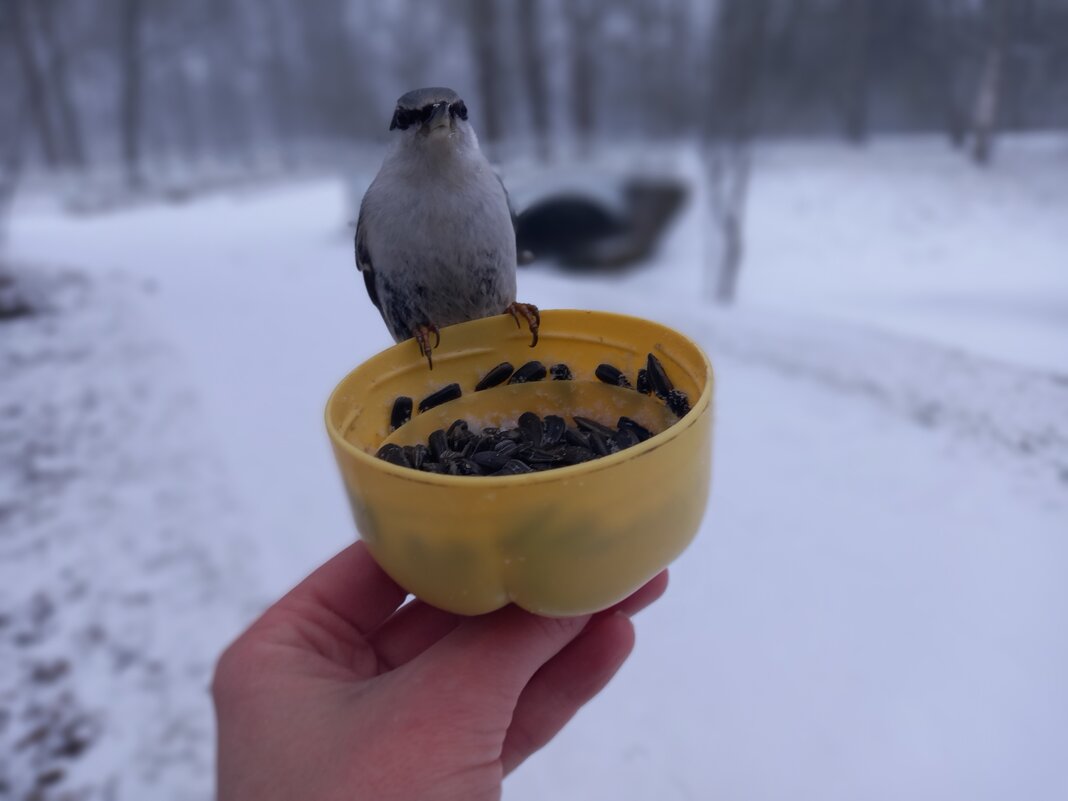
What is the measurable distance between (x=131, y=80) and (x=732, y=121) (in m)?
14.1

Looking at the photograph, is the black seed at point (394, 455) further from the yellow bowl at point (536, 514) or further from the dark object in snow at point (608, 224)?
→ the dark object in snow at point (608, 224)

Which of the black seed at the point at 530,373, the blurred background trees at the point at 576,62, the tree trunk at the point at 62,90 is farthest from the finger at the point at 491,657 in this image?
the tree trunk at the point at 62,90

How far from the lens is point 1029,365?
131 inches

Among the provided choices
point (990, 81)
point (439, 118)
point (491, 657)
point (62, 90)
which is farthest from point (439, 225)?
point (62, 90)

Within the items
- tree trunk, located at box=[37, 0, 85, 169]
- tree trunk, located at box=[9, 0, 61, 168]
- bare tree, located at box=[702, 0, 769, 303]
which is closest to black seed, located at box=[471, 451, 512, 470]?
bare tree, located at box=[702, 0, 769, 303]

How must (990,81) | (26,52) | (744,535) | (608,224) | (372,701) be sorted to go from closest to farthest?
(372,701) → (744,535) → (990,81) → (608,224) → (26,52)

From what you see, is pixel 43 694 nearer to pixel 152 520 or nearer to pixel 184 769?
pixel 184 769

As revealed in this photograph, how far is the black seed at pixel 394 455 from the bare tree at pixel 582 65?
1019 centimetres

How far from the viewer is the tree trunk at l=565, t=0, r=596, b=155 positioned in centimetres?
1030

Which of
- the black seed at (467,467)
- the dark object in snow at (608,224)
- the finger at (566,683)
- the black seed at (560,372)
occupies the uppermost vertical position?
the black seed at (560,372)

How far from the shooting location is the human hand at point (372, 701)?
3.55 feet

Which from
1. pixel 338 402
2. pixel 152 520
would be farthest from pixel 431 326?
pixel 152 520

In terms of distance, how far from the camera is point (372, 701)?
3.75ft

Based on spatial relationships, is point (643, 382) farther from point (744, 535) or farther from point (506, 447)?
point (744, 535)
